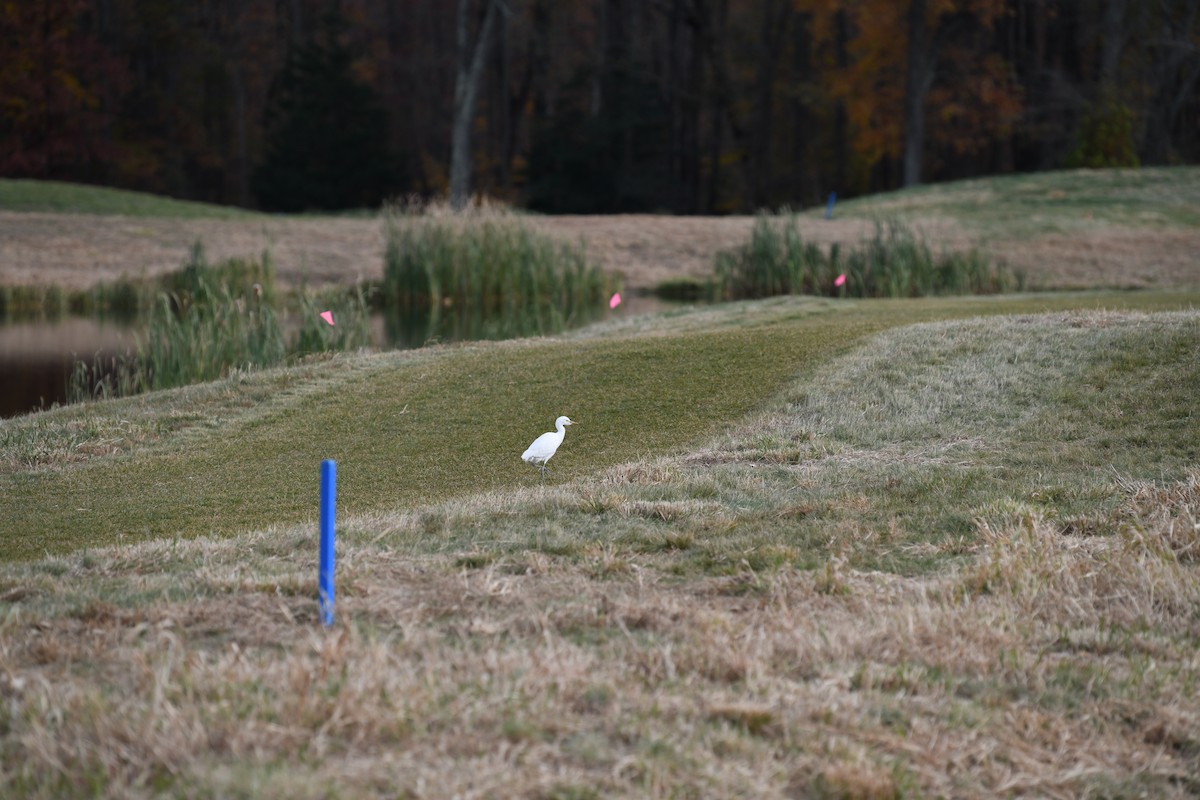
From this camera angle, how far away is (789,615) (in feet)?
15.6

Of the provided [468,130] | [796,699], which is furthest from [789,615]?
[468,130]

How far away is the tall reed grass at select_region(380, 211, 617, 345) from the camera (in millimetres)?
18641

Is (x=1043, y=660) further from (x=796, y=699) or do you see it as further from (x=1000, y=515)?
A: (x=1000, y=515)

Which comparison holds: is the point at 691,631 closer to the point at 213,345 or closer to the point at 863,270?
the point at 213,345

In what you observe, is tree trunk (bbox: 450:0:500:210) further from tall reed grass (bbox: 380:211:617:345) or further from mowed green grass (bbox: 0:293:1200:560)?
mowed green grass (bbox: 0:293:1200:560)

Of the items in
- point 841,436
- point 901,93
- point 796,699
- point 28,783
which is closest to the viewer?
point 28,783

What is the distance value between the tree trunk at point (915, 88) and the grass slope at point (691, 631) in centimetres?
3041

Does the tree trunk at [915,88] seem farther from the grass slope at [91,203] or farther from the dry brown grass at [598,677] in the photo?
the dry brown grass at [598,677]

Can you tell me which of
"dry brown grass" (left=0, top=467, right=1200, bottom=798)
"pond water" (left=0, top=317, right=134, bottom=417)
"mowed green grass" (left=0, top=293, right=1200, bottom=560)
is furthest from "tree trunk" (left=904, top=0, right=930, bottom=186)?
"dry brown grass" (left=0, top=467, right=1200, bottom=798)

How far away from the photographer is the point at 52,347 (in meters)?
16.6

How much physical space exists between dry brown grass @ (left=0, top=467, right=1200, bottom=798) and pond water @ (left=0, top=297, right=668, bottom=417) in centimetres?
793

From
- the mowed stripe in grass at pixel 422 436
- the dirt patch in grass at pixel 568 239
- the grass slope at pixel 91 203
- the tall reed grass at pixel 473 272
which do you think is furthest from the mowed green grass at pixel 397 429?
the grass slope at pixel 91 203

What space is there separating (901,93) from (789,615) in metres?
37.6

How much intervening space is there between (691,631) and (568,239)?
54.2 ft
